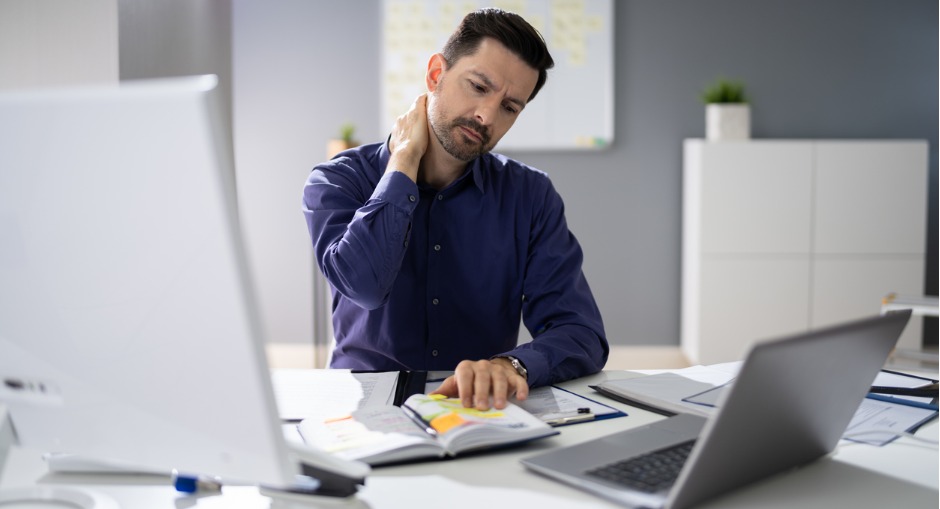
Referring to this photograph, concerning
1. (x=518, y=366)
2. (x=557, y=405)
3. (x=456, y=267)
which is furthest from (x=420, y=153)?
(x=557, y=405)

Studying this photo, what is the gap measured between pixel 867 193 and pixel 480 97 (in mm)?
3226

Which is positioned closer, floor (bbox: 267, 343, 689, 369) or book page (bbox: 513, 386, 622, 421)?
book page (bbox: 513, 386, 622, 421)

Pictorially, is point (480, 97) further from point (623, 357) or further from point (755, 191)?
point (623, 357)

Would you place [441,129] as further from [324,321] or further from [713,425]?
[324,321]

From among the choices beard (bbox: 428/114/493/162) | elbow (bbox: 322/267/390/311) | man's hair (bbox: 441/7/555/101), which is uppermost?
man's hair (bbox: 441/7/555/101)

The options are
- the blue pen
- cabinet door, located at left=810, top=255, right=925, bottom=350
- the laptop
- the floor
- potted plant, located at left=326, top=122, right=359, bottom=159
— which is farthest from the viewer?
the floor

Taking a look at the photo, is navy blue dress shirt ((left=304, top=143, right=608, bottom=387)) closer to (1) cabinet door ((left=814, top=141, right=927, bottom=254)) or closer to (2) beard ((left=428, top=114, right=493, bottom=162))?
(2) beard ((left=428, top=114, right=493, bottom=162))

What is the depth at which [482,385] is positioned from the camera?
120cm

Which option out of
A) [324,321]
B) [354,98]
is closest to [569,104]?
[354,98]

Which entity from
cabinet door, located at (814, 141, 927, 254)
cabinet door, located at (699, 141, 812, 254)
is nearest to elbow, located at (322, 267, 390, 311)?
cabinet door, located at (699, 141, 812, 254)

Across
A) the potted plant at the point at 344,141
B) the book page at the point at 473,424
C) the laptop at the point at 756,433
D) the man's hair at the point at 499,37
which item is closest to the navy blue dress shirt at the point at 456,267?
the man's hair at the point at 499,37

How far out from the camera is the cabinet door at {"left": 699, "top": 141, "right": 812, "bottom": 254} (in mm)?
4293

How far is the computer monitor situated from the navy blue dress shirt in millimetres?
996

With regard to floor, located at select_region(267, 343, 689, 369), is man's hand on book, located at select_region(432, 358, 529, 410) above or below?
above
